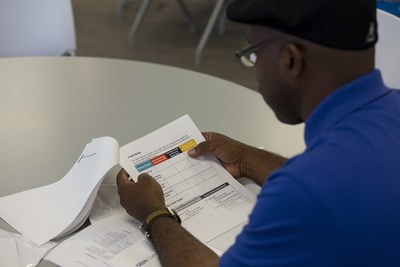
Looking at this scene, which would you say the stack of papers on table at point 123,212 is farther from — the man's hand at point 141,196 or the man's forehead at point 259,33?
the man's forehead at point 259,33

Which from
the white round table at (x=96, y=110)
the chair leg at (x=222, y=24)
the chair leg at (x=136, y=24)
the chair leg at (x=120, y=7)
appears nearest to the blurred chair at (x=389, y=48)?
the white round table at (x=96, y=110)

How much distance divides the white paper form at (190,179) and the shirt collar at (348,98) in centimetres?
35

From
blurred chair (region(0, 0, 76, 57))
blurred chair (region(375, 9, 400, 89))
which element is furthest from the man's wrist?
blurred chair (region(0, 0, 76, 57))

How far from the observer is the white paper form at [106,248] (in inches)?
39.1

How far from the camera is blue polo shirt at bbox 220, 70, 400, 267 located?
0.74m

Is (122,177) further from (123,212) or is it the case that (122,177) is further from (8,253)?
(8,253)

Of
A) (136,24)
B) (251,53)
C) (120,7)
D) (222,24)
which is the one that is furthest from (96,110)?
(120,7)

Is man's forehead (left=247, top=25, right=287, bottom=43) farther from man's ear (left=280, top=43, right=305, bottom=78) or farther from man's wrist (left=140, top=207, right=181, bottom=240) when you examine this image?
man's wrist (left=140, top=207, right=181, bottom=240)

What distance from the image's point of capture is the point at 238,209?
114 cm

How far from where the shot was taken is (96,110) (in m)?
1.44

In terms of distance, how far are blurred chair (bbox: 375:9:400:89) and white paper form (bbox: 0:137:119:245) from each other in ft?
3.15

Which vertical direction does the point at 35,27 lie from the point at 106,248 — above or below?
above

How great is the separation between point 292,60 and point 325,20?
0.08 meters

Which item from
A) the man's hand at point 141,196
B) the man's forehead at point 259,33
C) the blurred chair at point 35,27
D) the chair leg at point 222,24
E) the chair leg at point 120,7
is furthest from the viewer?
the chair leg at point 120,7
